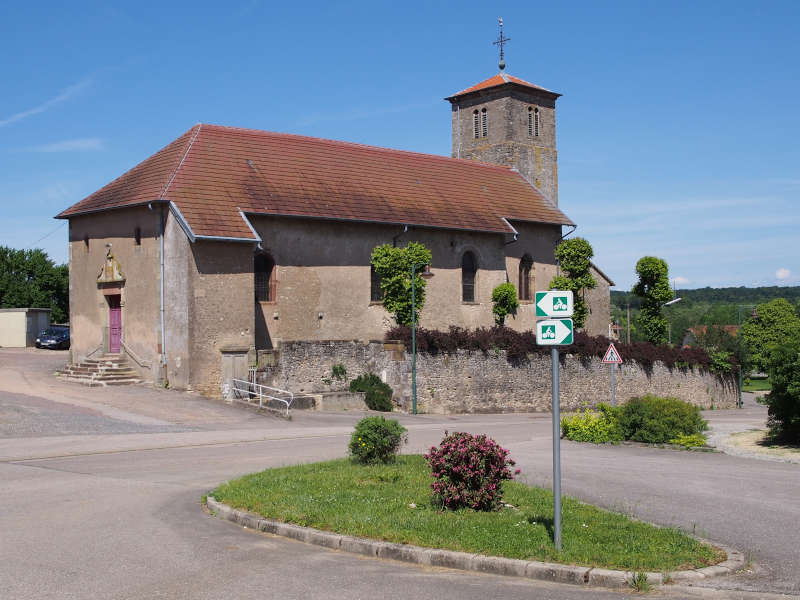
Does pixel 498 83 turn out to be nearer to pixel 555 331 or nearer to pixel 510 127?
pixel 510 127

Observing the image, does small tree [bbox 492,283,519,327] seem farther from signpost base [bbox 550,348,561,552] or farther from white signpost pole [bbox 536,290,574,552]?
signpost base [bbox 550,348,561,552]

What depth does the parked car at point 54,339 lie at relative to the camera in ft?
149

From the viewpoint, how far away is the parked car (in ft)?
149

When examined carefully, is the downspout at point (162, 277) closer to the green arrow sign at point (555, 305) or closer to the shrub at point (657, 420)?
the shrub at point (657, 420)

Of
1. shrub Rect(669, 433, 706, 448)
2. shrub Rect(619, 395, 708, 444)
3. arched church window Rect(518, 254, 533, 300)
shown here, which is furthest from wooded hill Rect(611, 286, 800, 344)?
shrub Rect(669, 433, 706, 448)

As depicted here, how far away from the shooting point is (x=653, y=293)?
49250 millimetres

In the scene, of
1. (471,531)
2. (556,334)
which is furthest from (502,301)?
(556,334)

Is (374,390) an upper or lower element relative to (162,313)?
lower

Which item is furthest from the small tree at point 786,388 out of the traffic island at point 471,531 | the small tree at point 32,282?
the small tree at point 32,282

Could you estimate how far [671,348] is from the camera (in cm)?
4541

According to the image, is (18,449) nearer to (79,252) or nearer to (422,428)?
(422,428)

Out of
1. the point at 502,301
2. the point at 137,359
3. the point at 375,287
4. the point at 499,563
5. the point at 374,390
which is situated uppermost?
the point at 375,287

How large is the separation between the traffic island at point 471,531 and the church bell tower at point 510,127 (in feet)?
130

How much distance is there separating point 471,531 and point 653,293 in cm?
4239
